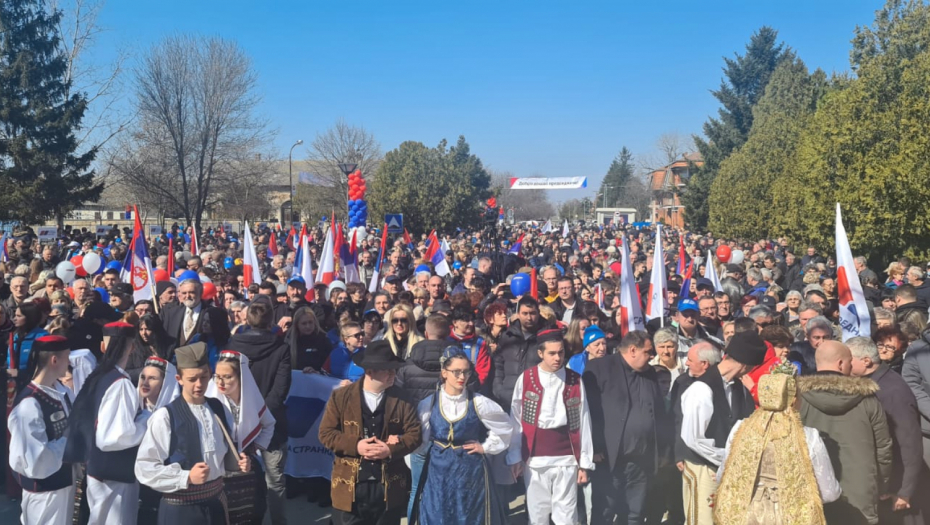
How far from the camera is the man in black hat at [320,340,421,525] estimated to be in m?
4.78

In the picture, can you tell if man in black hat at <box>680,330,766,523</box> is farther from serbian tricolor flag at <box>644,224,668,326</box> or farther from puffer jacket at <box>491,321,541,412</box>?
serbian tricolor flag at <box>644,224,668,326</box>

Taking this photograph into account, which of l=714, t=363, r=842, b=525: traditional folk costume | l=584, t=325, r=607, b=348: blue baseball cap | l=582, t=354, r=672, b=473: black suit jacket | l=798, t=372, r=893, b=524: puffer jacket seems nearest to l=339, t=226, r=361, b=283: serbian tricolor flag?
l=584, t=325, r=607, b=348: blue baseball cap

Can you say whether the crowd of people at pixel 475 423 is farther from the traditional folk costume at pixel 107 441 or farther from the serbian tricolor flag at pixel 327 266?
the serbian tricolor flag at pixel 327 266

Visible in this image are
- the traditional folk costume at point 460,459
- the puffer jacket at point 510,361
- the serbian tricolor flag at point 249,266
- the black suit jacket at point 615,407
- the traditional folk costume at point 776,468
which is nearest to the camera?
the traditional folk costume at point 776,468

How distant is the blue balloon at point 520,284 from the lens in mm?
10219

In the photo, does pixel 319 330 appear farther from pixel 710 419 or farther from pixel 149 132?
pixel 149 132

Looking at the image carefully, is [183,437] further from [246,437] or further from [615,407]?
[615,407]

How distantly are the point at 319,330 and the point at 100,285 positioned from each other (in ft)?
17.8

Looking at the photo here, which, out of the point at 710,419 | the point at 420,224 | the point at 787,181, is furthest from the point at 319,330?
the point at 420,224

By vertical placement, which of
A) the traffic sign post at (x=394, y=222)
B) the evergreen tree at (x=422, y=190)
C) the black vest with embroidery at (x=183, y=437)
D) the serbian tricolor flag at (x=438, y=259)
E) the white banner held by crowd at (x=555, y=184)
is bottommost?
the black vest with embroidery at (x=183, y=437)

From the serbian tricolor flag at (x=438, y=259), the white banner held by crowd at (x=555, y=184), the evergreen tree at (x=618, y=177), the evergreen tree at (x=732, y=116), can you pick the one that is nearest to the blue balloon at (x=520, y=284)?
the serbian tricolor flag at (x=438, y=259)

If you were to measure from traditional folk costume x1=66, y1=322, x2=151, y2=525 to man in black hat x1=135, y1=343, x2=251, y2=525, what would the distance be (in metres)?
0.33

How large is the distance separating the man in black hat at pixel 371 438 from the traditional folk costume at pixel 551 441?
953mm

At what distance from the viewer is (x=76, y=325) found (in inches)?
266
